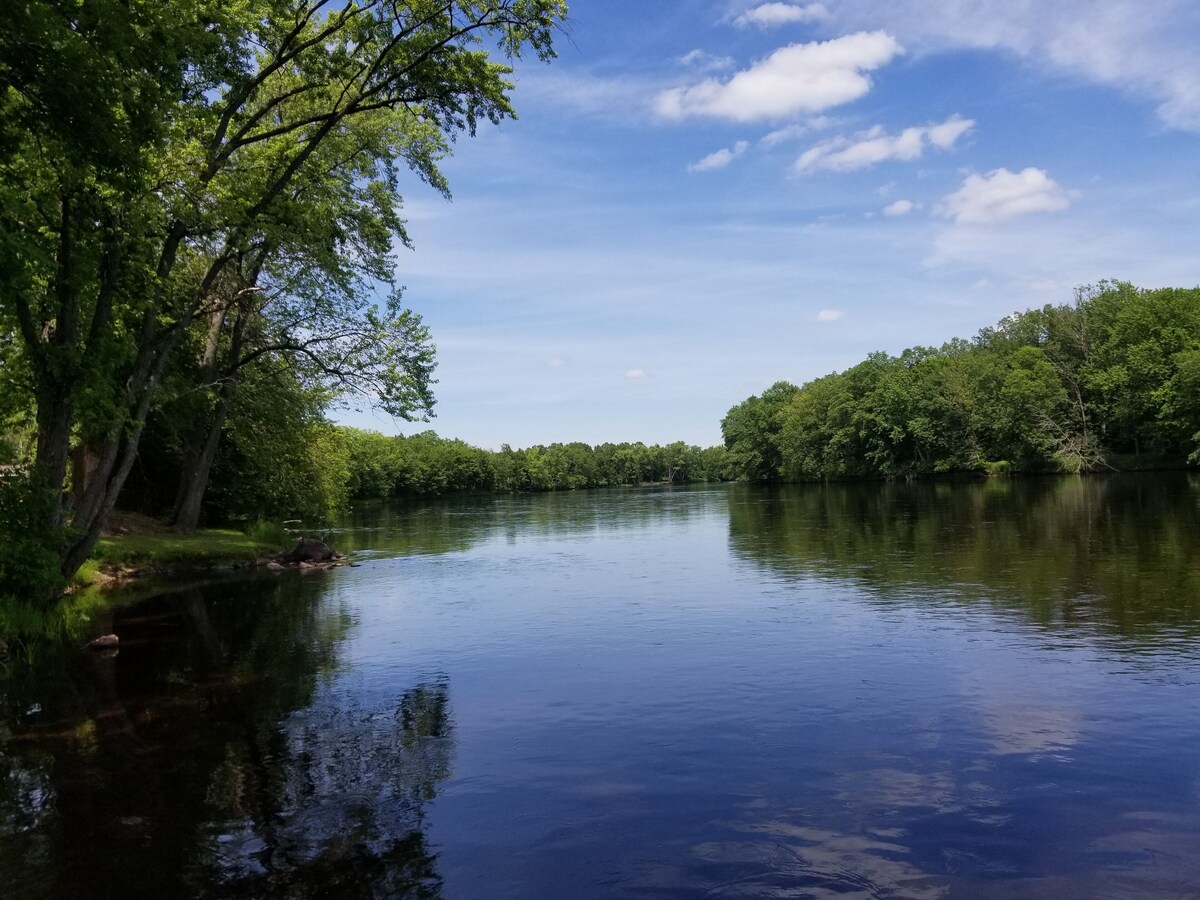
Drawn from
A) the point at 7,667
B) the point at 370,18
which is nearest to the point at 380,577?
the point at 7,667

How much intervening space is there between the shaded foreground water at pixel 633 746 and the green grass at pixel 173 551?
26.1 feet

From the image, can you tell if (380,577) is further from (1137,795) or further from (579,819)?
(1137,795)

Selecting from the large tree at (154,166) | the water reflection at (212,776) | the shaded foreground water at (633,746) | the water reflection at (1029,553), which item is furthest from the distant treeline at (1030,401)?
the water reflection at (212,776)

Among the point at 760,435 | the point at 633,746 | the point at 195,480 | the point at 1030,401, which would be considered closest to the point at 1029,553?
the point at 633,746

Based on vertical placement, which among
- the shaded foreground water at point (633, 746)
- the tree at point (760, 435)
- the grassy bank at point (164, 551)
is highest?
the tree at point (760, 435)

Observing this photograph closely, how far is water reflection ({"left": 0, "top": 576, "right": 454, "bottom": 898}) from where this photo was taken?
7.61 metres

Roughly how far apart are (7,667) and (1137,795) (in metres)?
18.8

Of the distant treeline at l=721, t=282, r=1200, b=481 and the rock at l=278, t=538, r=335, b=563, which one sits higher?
the distant treeline at l=721, t=282, r=1200, b=481

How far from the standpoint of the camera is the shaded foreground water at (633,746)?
754 centimetres

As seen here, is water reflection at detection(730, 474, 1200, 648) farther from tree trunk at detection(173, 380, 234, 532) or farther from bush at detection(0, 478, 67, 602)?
tree trunk at detection(173, 380, 234, 532)

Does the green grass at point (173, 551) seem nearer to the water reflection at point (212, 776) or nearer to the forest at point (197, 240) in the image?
the forest at point (197, 240)

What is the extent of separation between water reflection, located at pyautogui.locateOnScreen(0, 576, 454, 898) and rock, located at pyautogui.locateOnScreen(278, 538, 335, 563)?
1835cm

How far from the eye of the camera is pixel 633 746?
10.9 m

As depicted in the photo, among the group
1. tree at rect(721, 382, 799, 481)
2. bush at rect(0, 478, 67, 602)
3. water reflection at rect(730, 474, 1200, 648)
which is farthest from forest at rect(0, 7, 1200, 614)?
tree at rect(721, 382, 799, 481)
